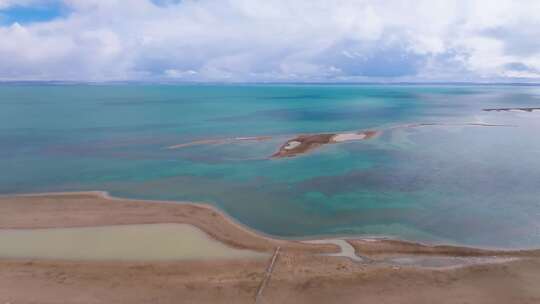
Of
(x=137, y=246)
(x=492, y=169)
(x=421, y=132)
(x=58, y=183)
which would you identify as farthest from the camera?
(x=421, y=132)

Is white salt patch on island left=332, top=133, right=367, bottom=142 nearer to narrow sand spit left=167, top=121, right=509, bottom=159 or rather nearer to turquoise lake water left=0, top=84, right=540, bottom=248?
narrow sand spit left=167, top=121, right=509, bottom=159

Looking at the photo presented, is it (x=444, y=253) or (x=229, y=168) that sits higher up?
(x=229, y=168)

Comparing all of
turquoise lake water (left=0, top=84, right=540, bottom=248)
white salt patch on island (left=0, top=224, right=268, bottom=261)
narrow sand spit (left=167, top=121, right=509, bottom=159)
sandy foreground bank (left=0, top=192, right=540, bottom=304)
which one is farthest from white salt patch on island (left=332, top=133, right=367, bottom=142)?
white salt patch on island (left=0, top=224, right=268, bottom=261)

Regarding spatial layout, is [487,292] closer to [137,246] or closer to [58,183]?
[137,246]

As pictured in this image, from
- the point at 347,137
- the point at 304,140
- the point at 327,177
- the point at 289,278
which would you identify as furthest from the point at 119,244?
the point at 347,137

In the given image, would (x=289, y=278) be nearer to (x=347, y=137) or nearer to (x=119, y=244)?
(x=119, y=244)

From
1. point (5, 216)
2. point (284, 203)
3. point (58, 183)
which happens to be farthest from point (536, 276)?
point (58, 183)

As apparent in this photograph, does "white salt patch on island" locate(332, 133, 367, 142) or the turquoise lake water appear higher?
"white salt patch on island" locate(332, 133, 367, 142)
